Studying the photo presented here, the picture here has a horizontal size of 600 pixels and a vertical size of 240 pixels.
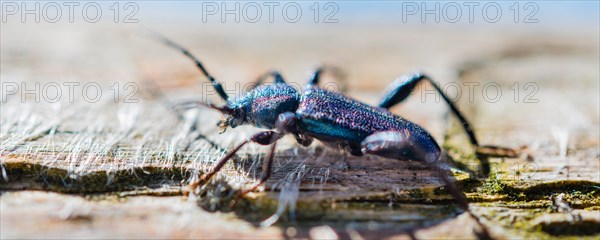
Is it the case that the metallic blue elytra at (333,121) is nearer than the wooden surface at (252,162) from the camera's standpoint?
No

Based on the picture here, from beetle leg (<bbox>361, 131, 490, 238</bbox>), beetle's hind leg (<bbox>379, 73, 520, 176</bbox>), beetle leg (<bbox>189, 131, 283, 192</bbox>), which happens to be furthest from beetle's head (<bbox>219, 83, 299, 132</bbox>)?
beetle's hind leg (<bbox>379, 73, 520, 176</bbox>)

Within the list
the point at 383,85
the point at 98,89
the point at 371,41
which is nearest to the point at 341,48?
the point at 371,41


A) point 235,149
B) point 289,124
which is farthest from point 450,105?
point 235,149

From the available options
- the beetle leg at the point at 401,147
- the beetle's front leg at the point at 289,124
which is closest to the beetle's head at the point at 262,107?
the beetle's front leg at the point at 289,124

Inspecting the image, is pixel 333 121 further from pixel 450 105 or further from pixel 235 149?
pixel 450 105

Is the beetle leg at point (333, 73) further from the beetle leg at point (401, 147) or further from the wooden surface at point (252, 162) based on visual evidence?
the beetle leg at point (401, 147)

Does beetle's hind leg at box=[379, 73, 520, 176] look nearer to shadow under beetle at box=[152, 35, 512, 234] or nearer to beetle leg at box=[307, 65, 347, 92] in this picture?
shadow under beetle at box=[152, 35, 512, 234]

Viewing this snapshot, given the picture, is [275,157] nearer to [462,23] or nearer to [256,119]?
[256,119]
